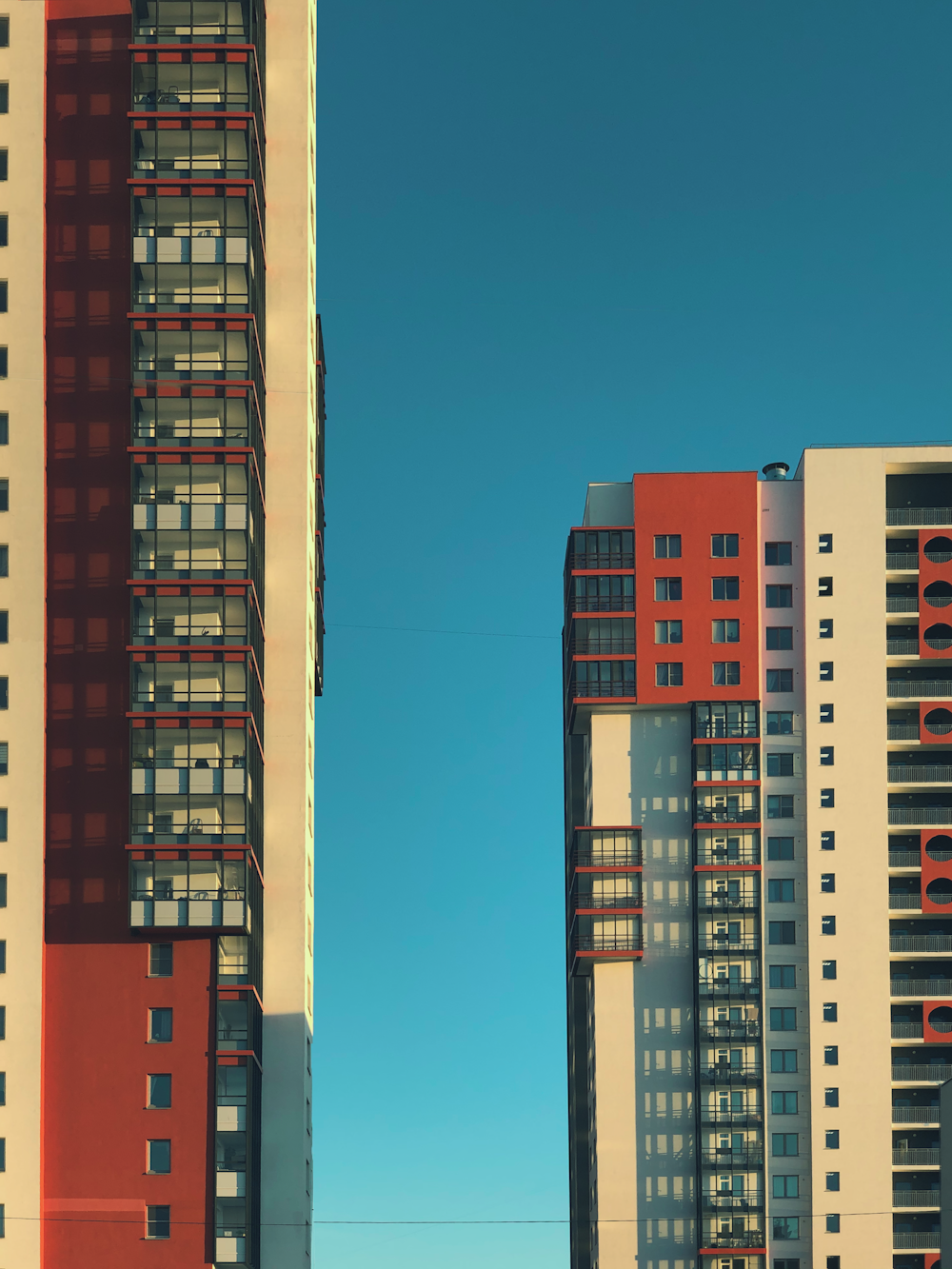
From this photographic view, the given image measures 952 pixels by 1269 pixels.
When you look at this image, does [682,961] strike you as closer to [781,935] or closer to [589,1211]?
[781,935]

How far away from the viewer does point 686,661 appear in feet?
365

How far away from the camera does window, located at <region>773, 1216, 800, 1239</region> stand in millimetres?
103938

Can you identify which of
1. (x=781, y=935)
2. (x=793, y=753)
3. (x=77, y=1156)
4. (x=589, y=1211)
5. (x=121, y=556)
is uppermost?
(x=121, y=556)

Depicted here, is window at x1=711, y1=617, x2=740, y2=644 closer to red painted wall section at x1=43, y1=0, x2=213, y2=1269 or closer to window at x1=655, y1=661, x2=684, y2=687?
window at x1=655, y1=661, x2=684, y2=687

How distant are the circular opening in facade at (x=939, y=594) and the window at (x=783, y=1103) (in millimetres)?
28856

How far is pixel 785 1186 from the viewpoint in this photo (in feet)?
344

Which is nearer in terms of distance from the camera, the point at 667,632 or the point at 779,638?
the point at 667,632

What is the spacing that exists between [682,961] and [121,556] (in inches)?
1560

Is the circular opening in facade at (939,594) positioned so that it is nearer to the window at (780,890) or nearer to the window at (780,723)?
the window at (780,723)

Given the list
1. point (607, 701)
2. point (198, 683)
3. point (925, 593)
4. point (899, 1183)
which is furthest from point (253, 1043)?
point (925, 593)

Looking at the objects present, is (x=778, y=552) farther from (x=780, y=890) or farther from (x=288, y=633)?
(x=288, y=633)

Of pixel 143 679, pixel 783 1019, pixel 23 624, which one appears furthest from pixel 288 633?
pixel 783 1019

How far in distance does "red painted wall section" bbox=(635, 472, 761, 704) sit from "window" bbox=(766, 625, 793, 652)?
5.04 feet

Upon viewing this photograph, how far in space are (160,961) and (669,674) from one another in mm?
37116
